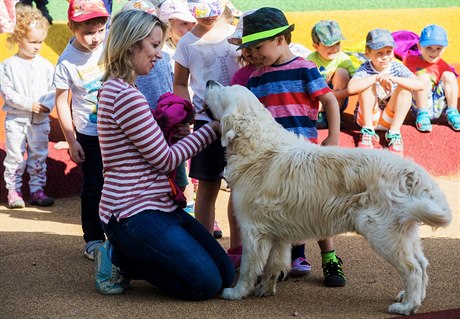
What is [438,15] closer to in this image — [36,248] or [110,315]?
[36,248]

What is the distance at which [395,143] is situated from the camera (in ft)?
26.0

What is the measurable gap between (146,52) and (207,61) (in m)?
0.90

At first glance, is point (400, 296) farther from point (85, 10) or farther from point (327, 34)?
point (327, 34)

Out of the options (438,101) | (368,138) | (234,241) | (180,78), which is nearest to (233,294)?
(234,241)

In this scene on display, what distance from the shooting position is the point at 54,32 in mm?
9820

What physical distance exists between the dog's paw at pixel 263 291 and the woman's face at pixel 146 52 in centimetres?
146

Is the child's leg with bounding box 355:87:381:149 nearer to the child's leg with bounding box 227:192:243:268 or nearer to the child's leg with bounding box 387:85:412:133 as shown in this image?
the child's leg with bounding box 387:85:412:133

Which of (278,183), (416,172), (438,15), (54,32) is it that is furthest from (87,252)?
(438,15)

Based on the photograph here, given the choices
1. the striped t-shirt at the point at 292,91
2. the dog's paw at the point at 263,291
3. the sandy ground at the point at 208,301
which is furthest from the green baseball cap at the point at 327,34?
the dog's paw at the point at 263,291

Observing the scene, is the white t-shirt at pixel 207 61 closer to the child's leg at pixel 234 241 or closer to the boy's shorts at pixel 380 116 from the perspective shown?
the child's leg at pixel 234 241

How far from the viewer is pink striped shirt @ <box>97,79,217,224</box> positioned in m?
4.54

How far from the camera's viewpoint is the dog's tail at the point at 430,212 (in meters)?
4.02

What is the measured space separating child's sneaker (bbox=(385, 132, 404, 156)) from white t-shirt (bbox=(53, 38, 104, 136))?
3.37 metres

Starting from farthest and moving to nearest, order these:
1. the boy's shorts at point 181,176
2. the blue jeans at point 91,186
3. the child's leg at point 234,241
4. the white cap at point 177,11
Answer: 1. the white cap at point 177,11
2. the boy's shorts at point 181,176
3. the blue jeans at point 91,186
4. the child's leg at point 234,241
